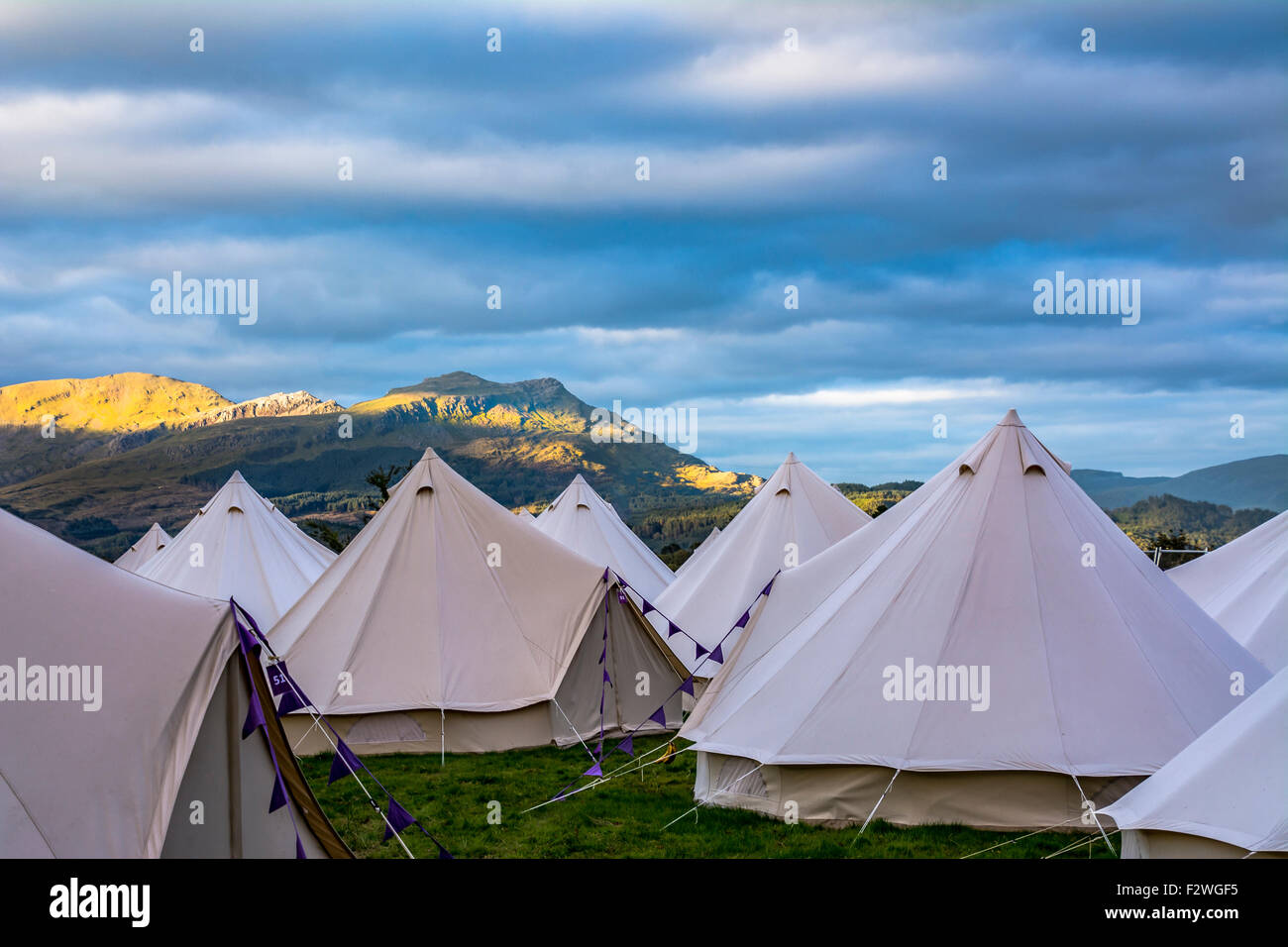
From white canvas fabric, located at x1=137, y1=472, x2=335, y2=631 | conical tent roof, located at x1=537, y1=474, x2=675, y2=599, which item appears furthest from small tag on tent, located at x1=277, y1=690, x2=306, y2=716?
conical tent roof, located at x1=537, y1=474, x2=675, y2=599

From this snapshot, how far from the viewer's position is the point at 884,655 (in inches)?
442

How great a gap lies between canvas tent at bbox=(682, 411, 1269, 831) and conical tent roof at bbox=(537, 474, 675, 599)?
15.2 meters

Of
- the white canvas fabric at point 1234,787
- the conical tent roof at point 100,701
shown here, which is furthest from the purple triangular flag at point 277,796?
the white canvas fabric at point 1234,787

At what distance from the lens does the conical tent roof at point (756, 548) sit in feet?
73.2

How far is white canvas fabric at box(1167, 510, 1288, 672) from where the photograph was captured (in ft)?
51.1

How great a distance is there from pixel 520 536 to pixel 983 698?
8562 mm

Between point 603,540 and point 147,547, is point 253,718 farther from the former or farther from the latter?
point 147,547

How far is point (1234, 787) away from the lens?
7.38 m

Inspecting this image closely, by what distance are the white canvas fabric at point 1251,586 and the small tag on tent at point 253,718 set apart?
12.9m

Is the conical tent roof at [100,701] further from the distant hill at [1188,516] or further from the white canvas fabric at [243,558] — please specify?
the distant hill at [1188,516]

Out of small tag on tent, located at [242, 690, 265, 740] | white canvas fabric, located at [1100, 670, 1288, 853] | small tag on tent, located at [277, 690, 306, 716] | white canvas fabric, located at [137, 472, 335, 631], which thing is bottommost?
white canvas fabric, located at [1100, 670, 1288, 853]

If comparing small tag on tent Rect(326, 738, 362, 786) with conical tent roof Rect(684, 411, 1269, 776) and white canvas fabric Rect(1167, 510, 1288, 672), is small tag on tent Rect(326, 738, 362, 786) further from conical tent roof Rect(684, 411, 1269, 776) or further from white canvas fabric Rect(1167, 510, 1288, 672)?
white canvas fabric Rect(1167, 510, 1288, 672)
